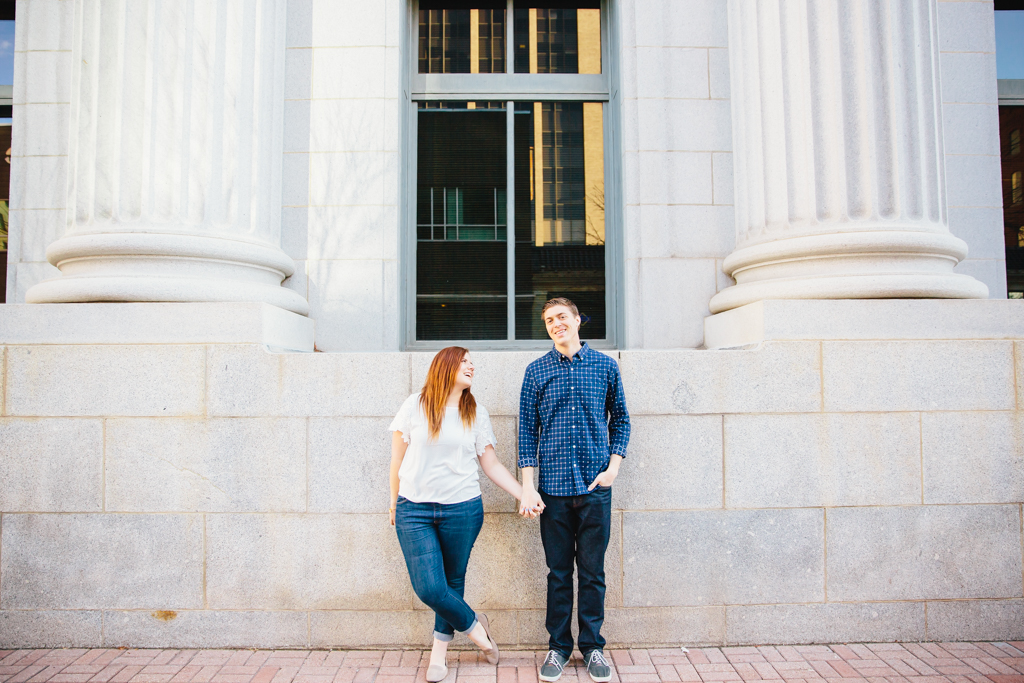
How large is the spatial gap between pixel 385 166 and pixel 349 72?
A: 3.15ft

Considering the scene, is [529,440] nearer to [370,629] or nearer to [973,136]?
[370,629]

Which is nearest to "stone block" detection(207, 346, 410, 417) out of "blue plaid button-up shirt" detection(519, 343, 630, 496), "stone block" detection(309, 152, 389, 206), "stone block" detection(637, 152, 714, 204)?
"blue plaid button-up shirt" detection(519, 343, 630, 496)

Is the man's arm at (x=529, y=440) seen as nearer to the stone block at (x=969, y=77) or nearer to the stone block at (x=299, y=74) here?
the stone block at (x=299, y=74)

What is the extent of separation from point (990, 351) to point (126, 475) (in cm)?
622

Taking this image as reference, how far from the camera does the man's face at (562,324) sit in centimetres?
380

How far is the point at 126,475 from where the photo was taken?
4.32m

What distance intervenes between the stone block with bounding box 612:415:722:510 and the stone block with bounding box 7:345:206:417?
3083 mm

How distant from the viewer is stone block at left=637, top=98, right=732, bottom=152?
5742mm

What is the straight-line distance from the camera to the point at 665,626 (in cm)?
428

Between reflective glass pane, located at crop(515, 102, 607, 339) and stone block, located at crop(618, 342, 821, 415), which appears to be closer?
stone block, located at crop(618, 342, 821, 415)

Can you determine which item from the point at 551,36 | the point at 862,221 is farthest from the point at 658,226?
the point at 551,36

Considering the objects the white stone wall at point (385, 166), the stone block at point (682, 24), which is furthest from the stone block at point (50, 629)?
the stone block at point (682, 24)

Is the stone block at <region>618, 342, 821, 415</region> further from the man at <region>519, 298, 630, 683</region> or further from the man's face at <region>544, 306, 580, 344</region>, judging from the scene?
the man's face at <region>544, 306, 580, 344</region>

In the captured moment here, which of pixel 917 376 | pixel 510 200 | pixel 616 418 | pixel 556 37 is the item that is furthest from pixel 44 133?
pixel 917 376
